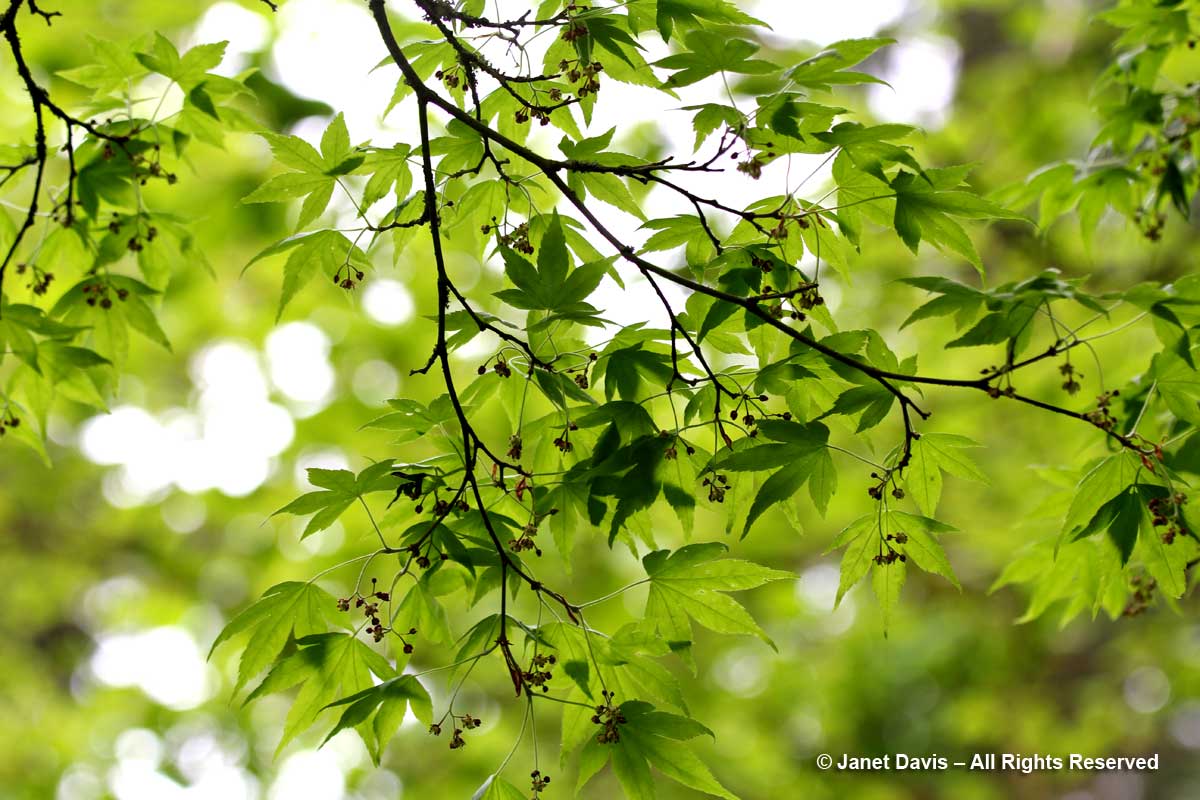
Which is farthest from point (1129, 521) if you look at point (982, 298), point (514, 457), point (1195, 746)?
point (1195, 746)

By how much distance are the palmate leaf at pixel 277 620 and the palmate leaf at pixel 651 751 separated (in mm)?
454

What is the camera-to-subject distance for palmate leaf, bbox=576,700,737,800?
1.26 meters

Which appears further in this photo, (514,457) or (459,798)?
(459,798)

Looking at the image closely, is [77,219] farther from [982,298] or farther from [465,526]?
[982,298]

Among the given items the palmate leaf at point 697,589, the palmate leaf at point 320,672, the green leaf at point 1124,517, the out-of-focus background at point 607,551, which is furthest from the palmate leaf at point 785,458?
the out-of-focus background at point 607,551

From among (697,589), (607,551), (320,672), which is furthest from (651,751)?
(607,551)

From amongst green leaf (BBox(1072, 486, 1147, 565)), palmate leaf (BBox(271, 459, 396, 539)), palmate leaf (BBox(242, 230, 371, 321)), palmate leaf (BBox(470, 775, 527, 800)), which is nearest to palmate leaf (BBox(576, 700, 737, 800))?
palmate leaf (BBox(470, 775, 527, 800))

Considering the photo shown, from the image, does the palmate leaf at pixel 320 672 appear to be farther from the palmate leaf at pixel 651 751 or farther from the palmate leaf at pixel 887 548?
the palmate leaf at pixel 887 548

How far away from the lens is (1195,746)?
973 cm

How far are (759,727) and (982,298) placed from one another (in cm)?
627

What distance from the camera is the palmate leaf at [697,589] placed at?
137cm

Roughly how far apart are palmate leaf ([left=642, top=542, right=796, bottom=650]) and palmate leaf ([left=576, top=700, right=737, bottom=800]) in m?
0.12

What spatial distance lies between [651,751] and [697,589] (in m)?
0.24

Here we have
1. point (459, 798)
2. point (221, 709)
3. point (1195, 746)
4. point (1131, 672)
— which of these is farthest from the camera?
point (1195, 746)
